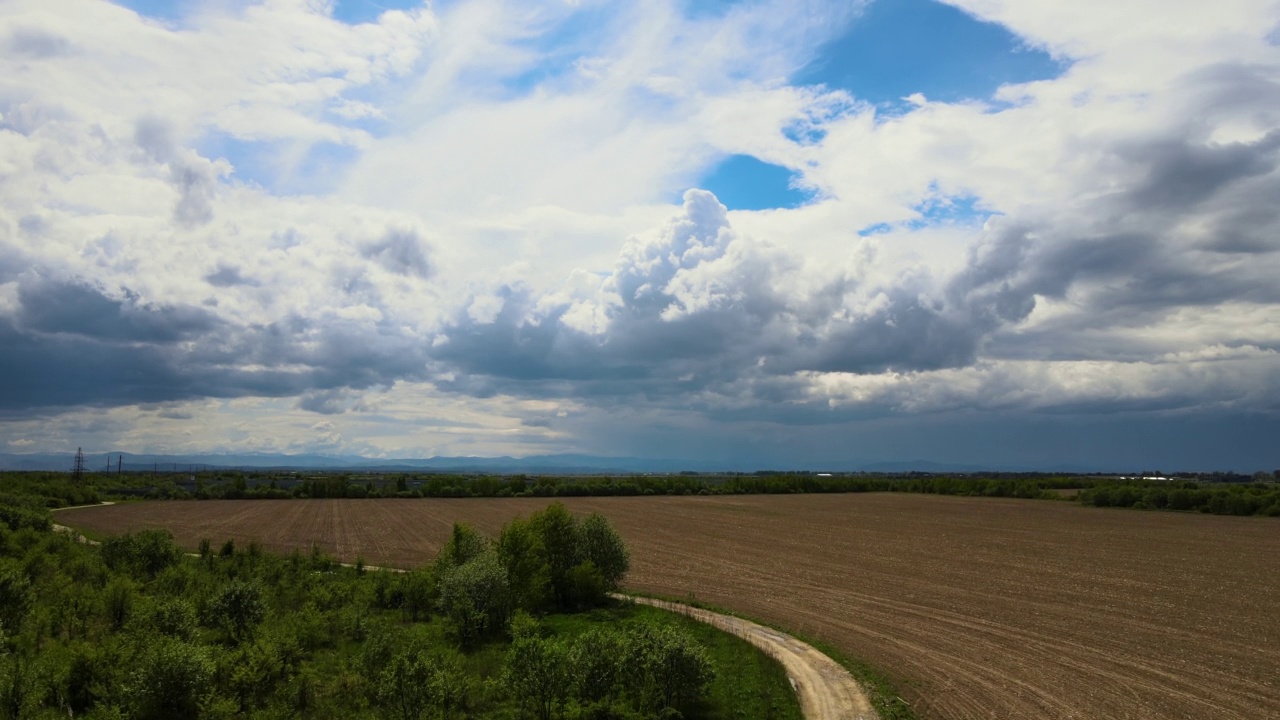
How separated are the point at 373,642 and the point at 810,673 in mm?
18357

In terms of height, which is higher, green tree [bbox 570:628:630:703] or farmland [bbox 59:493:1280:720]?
green tree [bbox 570:628:630:703]

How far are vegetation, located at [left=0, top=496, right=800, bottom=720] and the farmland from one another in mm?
7176

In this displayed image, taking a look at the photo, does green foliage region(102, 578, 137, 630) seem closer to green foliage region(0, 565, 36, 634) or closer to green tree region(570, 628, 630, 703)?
green foliage region(0, 565, 36, 634)

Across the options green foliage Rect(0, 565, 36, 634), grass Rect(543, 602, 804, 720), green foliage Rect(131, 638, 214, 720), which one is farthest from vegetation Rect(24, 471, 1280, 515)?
grass Rect(543, 602, 804, 720)

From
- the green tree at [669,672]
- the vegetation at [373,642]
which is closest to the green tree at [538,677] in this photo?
the vegetation at [373,642]

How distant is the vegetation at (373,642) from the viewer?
23984mm

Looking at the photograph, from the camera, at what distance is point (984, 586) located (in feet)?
161

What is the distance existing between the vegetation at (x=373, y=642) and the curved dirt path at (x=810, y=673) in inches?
33.8

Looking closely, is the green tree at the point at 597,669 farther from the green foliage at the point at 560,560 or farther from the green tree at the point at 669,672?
the green foliage at the point at 560,560

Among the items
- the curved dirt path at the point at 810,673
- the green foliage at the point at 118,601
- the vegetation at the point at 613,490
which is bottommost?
the vegetation at the point at 613,490

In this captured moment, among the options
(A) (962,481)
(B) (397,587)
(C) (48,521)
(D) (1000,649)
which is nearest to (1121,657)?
(D) (1000,649)

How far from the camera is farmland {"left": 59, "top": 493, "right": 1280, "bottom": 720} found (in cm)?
2741

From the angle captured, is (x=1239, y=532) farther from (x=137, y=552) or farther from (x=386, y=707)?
(x=137, y=552)

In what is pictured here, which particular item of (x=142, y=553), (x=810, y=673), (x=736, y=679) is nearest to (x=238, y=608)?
(x=142, y=553)
